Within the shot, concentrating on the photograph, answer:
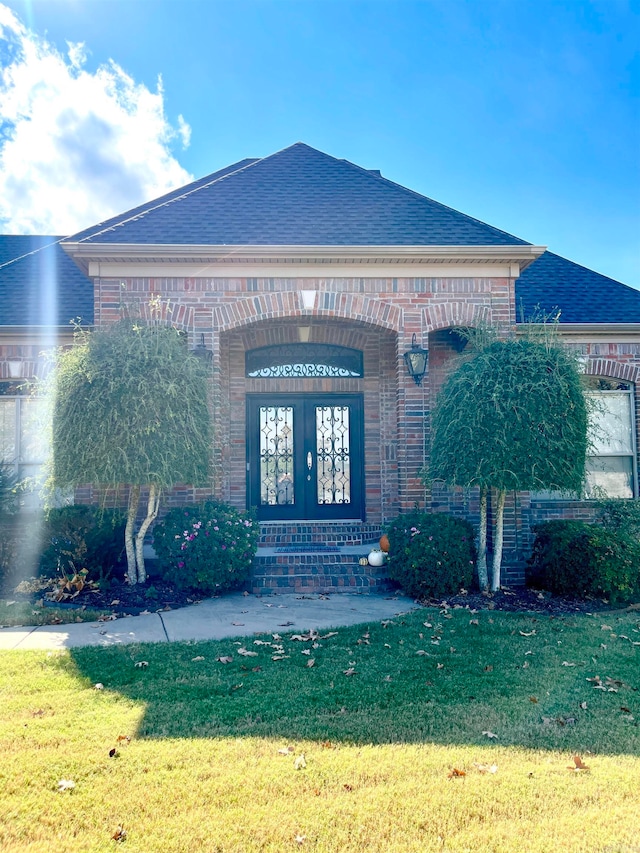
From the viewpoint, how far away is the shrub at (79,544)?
24.8ft

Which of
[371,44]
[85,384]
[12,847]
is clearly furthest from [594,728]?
[371,44]

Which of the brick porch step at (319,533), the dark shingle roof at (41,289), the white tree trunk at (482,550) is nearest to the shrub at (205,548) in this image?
the brick porch step at (319,533)

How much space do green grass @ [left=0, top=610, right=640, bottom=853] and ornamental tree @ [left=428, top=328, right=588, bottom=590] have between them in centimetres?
221

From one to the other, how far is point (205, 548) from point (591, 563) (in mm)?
4796

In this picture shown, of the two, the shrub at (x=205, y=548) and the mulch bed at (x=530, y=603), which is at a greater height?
the shrub at (x=205, y=548)

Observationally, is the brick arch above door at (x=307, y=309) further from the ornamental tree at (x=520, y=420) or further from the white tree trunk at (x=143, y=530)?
the white tree trunk at (x=143, y=530)

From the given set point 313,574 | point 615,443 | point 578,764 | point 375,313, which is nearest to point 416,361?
point 375,313

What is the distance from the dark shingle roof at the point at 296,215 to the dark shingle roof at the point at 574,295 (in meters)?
2.21

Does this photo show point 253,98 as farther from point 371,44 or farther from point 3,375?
point 3,375

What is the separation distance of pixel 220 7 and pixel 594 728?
9858 mm

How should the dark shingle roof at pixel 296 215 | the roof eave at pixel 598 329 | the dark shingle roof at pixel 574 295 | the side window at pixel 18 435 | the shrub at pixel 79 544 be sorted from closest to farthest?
1. the shrub at pixel 79 544
2. the dark shingle roof at pixel 296 215
3. the side window at pixel 18 435
4. the roof eave at pixel 598 329
5. the dark shingle roof at pixel 574 295

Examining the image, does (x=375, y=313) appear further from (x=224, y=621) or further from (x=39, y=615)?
(x=39, y=615)

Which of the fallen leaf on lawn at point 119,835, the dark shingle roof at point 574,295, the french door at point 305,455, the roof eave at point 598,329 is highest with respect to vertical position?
the dark shingle roof at point 574,295

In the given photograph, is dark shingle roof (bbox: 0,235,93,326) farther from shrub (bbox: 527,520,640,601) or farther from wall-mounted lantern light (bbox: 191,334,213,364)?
shrub (bbox: 527,520,640,601)
